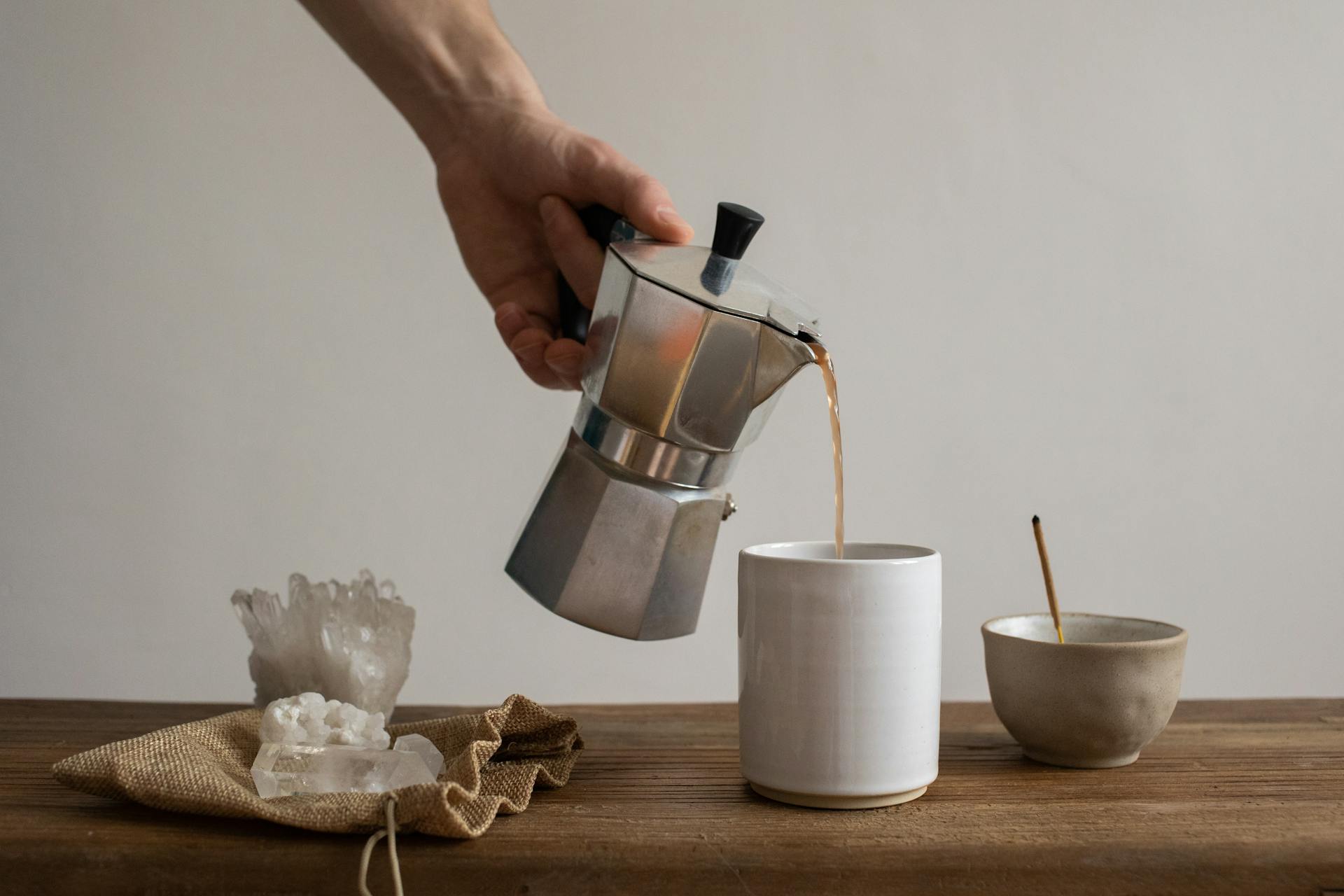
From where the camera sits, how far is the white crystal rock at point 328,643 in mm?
816

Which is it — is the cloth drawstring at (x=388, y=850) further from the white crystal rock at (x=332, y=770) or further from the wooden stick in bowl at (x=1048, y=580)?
the wooden stick in bowl at (x=1048, y=580)

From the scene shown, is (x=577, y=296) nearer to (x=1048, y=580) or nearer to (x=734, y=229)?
(x=734, y=229)

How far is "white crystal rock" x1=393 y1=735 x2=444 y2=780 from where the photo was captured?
0.70 meters

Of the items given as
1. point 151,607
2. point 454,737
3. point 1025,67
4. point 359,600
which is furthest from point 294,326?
point 1025,67

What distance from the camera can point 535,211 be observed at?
3.23ft

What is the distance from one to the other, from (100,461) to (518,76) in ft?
3.17

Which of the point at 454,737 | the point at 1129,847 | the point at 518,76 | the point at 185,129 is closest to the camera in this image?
the point at 1129,847

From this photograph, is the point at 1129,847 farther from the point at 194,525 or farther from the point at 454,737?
the point at 194,525

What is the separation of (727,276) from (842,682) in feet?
0.82

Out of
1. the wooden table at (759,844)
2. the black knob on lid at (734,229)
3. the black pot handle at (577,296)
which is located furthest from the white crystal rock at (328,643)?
the black knob on lid at (734,229)

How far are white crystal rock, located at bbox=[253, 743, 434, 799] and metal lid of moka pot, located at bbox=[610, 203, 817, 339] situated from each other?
0.32m

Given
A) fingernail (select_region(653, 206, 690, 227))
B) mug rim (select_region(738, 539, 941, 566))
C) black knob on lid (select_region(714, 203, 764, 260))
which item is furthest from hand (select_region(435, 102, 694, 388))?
mug rim (select_region(738, 539, 941, 566))

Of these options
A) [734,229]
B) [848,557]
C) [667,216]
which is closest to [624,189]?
[667,216]

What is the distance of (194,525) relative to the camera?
1.60 m
